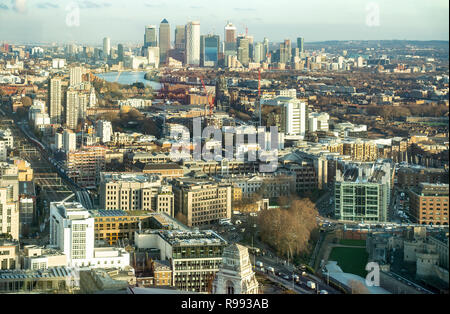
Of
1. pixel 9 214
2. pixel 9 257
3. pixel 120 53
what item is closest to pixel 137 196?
pixel 9 214

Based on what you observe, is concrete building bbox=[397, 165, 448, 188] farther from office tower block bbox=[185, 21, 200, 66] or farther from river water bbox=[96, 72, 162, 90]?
river water bbox=[96, 72, 162, 90]

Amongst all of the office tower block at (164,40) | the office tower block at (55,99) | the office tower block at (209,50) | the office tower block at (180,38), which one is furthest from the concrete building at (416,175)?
the office tower block at (209,50)

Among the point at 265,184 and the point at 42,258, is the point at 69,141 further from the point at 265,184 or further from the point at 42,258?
the point at 42,258

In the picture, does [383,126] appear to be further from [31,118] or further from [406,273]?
[406,273]

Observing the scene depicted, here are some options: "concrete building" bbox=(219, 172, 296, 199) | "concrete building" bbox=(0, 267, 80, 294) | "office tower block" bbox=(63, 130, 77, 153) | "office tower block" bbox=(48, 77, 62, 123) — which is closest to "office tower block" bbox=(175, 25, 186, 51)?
"office tower block" bbox=(48, 77, 62, 123)

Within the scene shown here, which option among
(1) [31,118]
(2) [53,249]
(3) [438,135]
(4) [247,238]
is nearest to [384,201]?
(4) [247,238]
